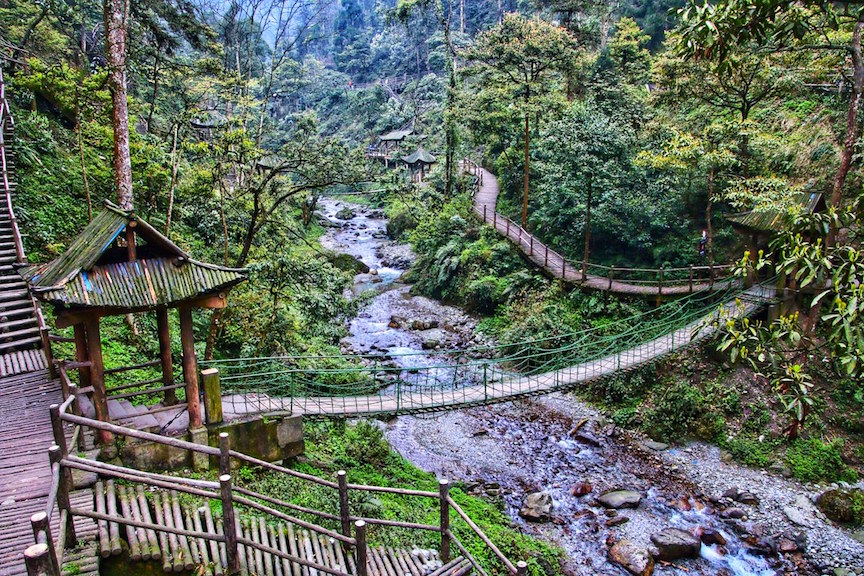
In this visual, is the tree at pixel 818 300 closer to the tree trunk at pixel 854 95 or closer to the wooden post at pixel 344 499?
the wooden post at pixel 344 499

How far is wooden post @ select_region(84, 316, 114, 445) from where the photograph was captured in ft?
22.1

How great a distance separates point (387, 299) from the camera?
72.4 ft

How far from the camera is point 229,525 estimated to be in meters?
5.11

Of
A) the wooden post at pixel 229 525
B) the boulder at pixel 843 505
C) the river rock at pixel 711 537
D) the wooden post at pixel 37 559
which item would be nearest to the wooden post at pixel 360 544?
A: the wooden post at pixel 229 525

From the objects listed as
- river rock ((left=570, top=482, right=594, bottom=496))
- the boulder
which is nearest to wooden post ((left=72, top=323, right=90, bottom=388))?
river rock ((left=570, top=482, right=594, bottom=496))

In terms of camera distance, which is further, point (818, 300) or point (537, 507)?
point (537, 507)

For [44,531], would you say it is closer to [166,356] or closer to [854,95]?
[166,356]

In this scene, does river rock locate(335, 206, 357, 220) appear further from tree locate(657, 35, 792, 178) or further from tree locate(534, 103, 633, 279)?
tree locate(657, 35, 792, 178)

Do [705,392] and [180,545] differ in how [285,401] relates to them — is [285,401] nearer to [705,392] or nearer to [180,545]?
[180,545]

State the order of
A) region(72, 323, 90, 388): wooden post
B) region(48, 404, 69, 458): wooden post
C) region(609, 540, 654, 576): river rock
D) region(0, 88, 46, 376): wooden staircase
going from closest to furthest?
1. region(48, 404, 69, 458): wooden post
2. region(72, 323, 90, 388): wooden post
3. region(609, 540, 654, 576): river rock
4. region(0, 88, 46, 376): wooden staircase

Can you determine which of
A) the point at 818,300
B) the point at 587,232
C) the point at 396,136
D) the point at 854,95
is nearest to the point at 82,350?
the point at 818,300

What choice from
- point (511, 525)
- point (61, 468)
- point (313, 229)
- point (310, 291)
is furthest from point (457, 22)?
point (61, 468)

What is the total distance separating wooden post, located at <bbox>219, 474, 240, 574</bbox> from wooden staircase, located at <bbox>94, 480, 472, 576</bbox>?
0.18 metres

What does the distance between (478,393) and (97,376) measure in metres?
6.76
